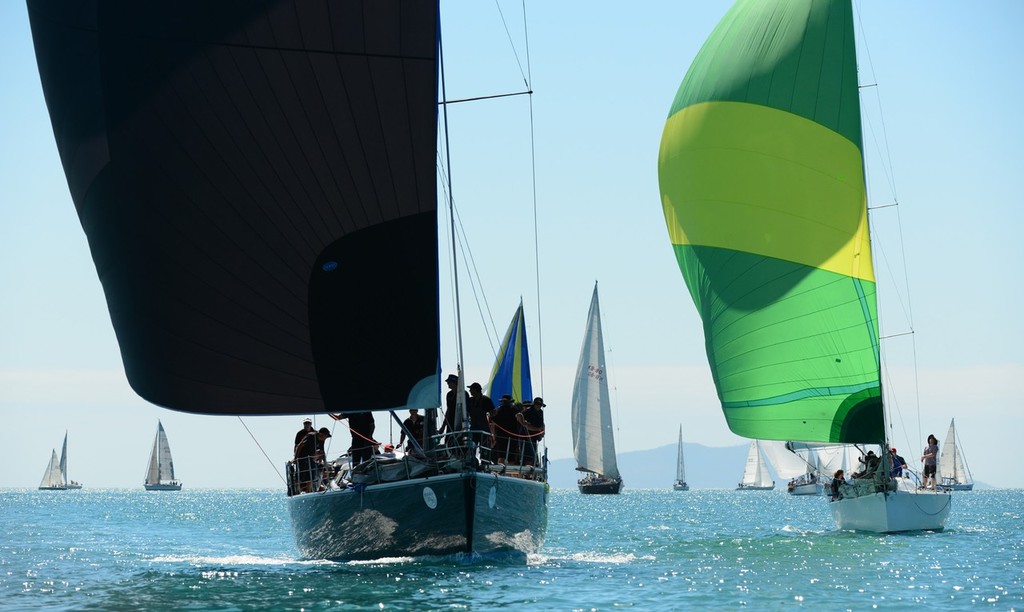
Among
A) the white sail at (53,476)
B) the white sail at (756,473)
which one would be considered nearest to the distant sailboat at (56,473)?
the white sail at (53,476)

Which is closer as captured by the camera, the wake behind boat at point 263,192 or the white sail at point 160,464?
the wake behind boat at point 263,192

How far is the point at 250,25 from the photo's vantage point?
1541 centimetres

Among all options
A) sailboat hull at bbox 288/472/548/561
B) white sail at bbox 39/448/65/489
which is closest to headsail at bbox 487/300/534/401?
sailboat hull at bbox 288/472/548/561

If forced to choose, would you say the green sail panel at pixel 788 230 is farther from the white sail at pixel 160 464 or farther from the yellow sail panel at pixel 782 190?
the white sail at pixel 160 464

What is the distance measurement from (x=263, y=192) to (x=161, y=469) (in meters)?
113

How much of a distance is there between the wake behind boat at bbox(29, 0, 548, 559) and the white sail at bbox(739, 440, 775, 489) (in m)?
118

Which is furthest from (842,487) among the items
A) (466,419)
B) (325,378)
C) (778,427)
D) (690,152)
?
(325,378)

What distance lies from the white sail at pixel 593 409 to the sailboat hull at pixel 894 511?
38.5 meters

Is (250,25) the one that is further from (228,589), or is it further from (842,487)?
(842,487)

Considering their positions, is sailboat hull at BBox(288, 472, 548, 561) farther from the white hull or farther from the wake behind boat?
the white hull

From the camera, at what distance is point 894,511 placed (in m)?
26.0

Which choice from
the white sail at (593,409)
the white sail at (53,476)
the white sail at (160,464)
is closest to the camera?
the white sail at (593,409)

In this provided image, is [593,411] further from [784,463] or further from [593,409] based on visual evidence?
[784,463]

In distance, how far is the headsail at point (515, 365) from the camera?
1382 inches
